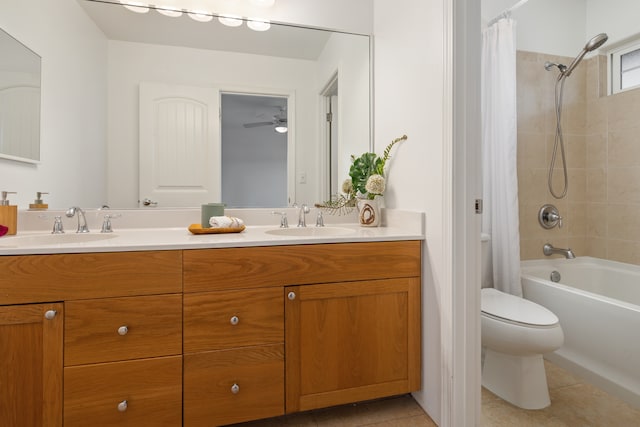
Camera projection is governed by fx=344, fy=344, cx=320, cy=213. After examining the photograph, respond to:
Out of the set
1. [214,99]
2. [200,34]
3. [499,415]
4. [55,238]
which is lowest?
[499,415]

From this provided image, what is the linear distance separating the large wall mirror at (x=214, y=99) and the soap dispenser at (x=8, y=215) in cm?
36

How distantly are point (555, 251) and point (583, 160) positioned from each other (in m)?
0.72

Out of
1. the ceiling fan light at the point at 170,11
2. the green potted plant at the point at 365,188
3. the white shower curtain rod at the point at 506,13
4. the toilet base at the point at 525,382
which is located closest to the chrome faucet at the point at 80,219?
the ceiling fan light at the point at 170,11

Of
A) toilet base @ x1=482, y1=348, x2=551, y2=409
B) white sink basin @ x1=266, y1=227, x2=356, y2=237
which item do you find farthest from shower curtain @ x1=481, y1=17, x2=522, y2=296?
white sink basin @ x1=266, y1=227, x2=356, y2=237

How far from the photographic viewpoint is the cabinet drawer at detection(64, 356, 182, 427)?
1110mm

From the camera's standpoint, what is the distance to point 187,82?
5.77ft

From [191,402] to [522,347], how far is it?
1.36 metres

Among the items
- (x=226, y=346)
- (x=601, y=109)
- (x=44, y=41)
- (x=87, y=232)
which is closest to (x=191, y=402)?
(x=226, y=346)

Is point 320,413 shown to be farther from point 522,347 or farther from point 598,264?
point 598,264

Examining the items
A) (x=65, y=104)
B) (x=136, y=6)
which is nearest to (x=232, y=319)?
(x=65, y=104)

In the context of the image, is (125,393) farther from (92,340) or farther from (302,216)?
(302,216)

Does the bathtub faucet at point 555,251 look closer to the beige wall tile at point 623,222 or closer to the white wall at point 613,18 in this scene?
the beige wall tile at point 623,222

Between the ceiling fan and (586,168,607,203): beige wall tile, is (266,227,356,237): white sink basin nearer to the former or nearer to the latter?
the ceiling fan

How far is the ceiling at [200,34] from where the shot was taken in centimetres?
166
